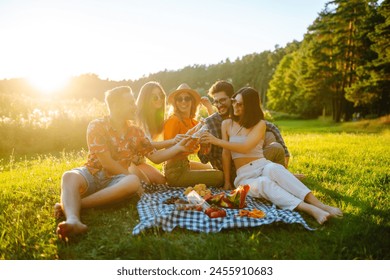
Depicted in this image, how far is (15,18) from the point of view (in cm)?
432

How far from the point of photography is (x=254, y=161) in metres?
4.35

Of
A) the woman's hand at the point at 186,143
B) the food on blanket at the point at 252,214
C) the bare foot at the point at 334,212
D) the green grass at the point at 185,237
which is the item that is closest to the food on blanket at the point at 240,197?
the food on blanket at the point at 252,214

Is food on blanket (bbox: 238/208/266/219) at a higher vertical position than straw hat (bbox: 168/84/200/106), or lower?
lower

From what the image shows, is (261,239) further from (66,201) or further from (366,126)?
(366,126)

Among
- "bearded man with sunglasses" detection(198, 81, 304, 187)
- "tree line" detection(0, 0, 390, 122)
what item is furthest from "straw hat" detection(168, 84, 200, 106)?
"tree line" detection(0, 0, 390, 122)

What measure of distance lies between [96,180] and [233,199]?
167cm

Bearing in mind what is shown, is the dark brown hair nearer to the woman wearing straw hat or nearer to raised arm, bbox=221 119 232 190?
the woman wearing straw hat

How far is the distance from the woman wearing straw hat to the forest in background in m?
4.64

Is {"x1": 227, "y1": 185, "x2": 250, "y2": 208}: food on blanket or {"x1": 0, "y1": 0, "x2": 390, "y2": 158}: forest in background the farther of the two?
{"x1": 0, "y1": 0, "x2": 390, "y2": 158}: forest in background

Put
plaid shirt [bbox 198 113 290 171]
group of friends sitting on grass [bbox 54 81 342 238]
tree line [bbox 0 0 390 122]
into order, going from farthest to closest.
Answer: tree line [bbox 0 0 390 122]
plaid shirt [bbox 198 113 290 171]
group of friends sitting on grass [bbox 54 81 342 238]

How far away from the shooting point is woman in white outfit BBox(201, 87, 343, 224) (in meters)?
3.74

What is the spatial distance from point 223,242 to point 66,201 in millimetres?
1651

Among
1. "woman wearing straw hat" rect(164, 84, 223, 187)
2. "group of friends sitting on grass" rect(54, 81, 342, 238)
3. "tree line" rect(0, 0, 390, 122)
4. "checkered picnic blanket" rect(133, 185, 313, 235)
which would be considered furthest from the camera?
"tree line" rect(0, 0, 390, 122)

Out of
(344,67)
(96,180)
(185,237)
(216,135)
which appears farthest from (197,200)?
(344,67)
